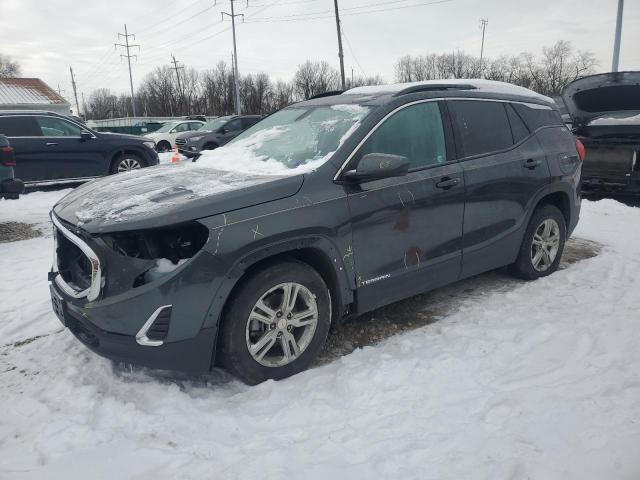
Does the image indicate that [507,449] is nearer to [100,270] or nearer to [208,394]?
[208,394]

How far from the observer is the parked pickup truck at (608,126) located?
777 centimetres

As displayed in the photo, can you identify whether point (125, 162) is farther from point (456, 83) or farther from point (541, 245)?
point (541, 245)

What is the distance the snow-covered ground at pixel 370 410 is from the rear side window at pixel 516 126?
1.61m

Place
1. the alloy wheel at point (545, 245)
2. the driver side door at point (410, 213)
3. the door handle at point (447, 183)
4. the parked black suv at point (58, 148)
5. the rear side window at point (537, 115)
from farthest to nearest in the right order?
the parked black suv at point (58, 148) → the alloy wheel at point (545, 245) → the rear side window at point (537, 115) → the door handle at point (447, 183) → the driver side door at point (410, 213)

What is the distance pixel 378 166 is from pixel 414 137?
0.72m

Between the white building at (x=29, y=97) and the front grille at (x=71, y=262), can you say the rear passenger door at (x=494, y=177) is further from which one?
the white building at (x=29, y=97)

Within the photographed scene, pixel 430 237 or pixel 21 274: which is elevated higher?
pixel 430 237

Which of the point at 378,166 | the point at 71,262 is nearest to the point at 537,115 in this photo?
the point at 378,166

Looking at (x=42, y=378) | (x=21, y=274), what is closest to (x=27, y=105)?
(x=21, y=274)

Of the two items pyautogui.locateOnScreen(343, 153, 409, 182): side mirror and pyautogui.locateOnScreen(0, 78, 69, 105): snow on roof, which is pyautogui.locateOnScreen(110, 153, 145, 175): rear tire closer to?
pyautogui.locateOnScreen(343, 153, 409, 182): side mirror

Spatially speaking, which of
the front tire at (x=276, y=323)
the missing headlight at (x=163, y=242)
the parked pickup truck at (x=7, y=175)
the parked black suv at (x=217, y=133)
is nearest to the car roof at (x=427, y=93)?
the front tire at (x=276, y=323)

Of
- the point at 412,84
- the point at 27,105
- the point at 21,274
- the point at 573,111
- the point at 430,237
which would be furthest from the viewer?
the point at 27,105

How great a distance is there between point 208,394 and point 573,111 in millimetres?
8352

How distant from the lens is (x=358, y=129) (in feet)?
11.0
